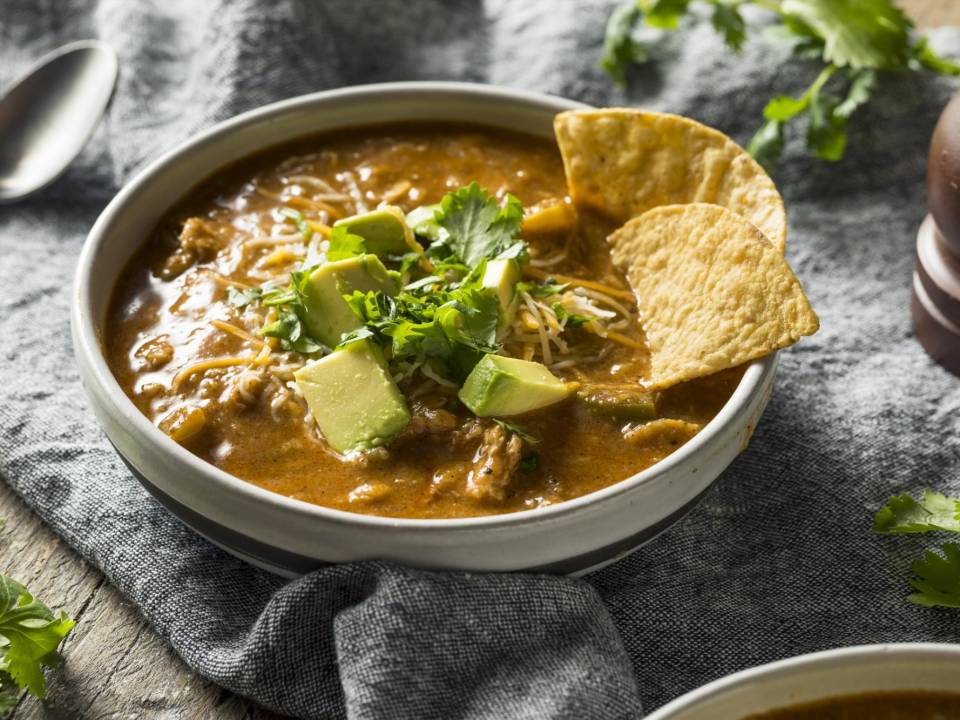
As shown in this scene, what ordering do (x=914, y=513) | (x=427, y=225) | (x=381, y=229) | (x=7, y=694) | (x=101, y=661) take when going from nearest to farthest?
(x=7, y=694)
(x=101, y=661)
(x=914, y=513)
(x=381, y=229)
(x=427, y=225)

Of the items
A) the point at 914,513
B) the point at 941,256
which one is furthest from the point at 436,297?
the point at 941,256

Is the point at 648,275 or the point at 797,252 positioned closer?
the point at 648,275

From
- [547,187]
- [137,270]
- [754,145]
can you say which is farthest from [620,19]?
[137,270]

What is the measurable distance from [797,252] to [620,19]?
1.18 metres

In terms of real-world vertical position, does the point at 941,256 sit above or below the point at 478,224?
below

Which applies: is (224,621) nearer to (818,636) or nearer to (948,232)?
(818,636)

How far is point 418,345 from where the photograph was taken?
314cm

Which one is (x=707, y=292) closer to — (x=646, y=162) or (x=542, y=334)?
(x=542, y=334)

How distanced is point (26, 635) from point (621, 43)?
3.08m

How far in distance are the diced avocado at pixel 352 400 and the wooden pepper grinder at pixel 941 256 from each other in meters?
1.71

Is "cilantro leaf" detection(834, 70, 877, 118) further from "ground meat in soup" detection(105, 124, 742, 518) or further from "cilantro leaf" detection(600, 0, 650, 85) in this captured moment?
"ground meat in soup" detection(105, 124, 742, 518)

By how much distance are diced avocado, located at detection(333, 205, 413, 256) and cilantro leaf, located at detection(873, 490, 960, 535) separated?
1.49 metres

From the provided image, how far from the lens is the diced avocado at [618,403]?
314cm

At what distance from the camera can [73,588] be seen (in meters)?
3.17
